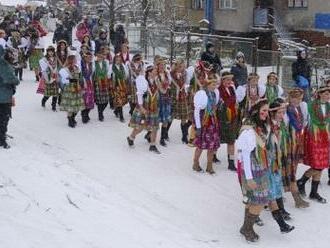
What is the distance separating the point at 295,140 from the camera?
835cm

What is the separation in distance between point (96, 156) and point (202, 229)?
3.37 m

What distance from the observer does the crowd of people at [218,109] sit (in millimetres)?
7039

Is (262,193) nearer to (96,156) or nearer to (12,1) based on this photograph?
(96,156)

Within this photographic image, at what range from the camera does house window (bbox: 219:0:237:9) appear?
28.1m

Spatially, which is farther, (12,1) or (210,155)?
(12,1)

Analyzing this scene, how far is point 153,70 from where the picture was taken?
10.6 m

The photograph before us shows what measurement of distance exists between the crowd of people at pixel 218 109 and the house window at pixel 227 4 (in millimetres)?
14623

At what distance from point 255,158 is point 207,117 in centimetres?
254

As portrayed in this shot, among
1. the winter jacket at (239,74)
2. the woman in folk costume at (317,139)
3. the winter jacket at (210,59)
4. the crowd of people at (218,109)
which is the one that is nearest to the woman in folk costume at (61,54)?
the crowd of people at (218,109)

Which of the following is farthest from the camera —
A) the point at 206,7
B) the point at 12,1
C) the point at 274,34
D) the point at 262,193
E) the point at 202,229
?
the point at 12,1

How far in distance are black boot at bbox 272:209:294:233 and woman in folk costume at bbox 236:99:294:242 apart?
22 cm

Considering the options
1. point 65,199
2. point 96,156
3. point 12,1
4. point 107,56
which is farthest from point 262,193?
point 12,1

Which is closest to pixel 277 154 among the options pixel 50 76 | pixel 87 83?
pixel 87 83

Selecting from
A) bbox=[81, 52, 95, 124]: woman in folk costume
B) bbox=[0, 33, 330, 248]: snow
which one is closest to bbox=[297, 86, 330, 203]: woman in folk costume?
bbox=[0, 33, 330, 248]: snow
